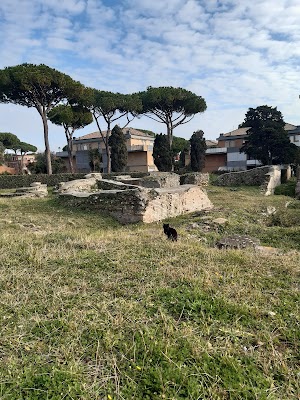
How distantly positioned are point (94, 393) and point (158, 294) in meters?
1.31

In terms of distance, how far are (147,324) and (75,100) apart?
2878cm

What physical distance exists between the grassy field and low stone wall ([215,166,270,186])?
1857 cm

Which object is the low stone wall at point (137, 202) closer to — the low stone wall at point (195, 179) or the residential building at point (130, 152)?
the low stone wall at point (195, 179)

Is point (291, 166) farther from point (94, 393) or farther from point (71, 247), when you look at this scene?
point (94, 393)

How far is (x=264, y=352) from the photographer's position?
7.47ft

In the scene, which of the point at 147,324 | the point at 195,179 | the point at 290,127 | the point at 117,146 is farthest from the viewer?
the point at 290,127

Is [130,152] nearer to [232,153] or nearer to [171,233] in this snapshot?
[232,153]

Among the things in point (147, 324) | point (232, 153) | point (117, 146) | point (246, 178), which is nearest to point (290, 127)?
point (232, 153)

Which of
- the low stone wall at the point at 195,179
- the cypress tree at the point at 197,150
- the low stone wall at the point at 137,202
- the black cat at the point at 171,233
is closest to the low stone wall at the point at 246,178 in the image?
the low stone wall at the point at 195,179

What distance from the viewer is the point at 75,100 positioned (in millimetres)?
28703

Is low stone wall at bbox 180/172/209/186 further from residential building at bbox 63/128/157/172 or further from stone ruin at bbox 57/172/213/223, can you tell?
residential building at bbox 63/128/157/172

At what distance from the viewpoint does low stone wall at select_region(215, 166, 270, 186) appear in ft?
72.9

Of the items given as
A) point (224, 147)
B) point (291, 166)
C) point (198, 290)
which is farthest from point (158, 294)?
point (224, 147)

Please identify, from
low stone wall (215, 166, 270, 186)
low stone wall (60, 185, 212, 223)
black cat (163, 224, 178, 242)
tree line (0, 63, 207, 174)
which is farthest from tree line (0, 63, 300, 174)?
black cat (163, 224, 178, 242)
